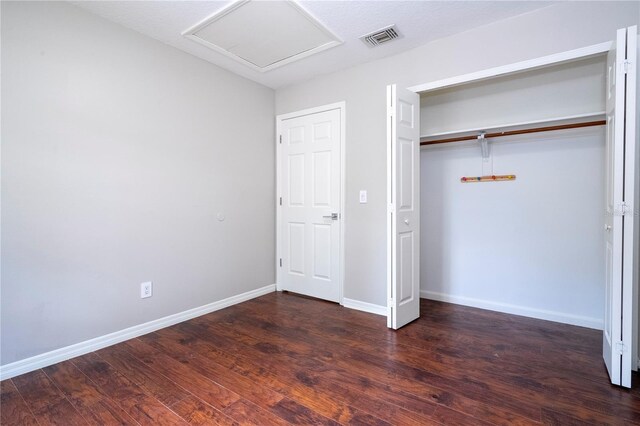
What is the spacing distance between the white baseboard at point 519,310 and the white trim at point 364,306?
75cm

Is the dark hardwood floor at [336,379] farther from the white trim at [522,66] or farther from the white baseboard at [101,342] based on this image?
the white trim at [522,66]

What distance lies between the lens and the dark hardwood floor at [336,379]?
1.68 metres

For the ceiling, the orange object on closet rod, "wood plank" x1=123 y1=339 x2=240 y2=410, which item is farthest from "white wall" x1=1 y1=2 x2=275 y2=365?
the orange object on closet rod

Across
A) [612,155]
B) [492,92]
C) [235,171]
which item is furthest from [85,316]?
[492,92]

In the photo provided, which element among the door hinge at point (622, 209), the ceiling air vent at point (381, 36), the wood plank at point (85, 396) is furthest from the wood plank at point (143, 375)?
the ceiling air vent at point (381, 36)

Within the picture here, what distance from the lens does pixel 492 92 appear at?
123 inches

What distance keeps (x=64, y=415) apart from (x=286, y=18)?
9.70 feet

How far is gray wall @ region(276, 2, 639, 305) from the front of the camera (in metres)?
2.37

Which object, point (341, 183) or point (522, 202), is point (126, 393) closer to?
point (341, 183)

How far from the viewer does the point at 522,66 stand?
2490 millimetres

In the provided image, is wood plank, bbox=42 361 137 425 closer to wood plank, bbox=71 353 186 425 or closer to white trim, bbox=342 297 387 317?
wood plank, bbox=71 353 186 425

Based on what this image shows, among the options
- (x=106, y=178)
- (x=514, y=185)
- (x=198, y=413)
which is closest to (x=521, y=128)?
(x=514, y=185)

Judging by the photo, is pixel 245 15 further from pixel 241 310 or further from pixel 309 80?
pixel 241 310

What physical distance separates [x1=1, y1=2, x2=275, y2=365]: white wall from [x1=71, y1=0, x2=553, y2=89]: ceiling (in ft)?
0.58
